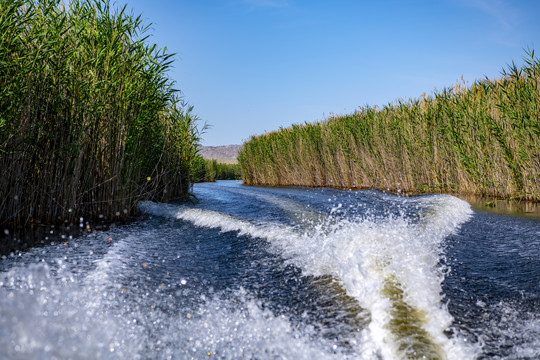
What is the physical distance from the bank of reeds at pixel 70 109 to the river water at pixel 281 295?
3.50 ft

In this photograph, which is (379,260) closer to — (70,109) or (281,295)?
(281,295)

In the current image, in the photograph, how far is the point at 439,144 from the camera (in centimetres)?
990

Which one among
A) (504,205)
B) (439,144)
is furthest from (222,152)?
(504,205)

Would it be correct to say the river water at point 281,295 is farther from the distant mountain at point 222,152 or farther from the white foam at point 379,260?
the distant mountain at point 222,152

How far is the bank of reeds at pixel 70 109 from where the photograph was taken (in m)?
4.90

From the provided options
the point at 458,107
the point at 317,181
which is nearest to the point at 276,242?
the point at 458,107

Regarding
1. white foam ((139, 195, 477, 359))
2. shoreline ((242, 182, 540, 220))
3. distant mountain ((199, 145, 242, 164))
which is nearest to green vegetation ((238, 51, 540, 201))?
shoreline ((242, 182, 540, 220))

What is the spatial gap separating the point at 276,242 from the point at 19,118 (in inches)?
152

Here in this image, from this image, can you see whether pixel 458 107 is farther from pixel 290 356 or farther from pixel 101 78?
pixel 290 356

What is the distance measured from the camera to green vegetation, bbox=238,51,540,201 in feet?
24.6

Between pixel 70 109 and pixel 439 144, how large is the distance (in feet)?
28.7

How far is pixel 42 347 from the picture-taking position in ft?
6.23

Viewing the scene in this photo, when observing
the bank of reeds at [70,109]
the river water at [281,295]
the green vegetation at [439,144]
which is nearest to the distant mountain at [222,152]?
the green vegetation at [439,144]

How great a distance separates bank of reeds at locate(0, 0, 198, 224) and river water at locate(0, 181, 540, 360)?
1068 millimetres
